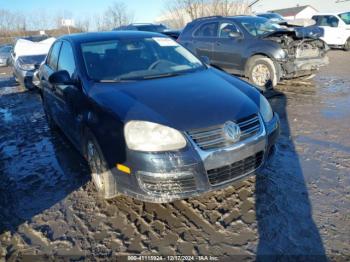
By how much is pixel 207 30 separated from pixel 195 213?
22.9ft

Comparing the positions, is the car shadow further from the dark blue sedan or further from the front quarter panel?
the front quarter panel

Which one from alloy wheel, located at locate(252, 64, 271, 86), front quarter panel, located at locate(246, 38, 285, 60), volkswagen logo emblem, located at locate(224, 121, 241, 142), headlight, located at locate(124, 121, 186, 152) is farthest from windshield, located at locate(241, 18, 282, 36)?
headlight, located at locate(124, 121, 186, 152)

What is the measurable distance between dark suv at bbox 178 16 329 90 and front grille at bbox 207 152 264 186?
15.9 ft

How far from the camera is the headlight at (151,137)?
271 cm

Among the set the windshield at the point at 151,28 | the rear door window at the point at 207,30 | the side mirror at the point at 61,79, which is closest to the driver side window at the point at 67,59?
the side mirror at the point at 61,79

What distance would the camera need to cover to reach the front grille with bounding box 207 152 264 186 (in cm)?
280

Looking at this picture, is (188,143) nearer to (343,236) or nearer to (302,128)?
(343,236)

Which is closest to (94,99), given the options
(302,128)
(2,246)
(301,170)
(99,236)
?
(99,236)

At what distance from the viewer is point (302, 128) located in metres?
5.07

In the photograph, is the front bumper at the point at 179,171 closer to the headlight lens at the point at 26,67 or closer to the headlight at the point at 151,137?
the headlight at the point at 151,137

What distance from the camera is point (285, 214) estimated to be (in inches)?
116

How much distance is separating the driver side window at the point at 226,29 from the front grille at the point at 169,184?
6.47 metres

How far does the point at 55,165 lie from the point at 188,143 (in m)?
2.43

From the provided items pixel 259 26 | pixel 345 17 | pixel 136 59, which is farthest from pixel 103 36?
pixel 345 17
